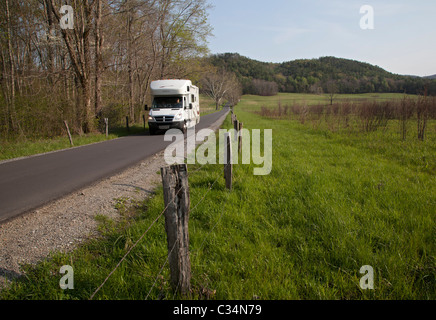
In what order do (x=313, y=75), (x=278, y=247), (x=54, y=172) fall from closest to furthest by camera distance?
(x=278, y=247) < (x=54, y=172) < (x=313, y=75)

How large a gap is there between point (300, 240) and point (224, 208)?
1448 millimetres

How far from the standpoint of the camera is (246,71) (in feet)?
498

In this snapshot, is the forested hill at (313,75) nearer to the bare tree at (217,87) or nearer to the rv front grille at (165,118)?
the bare tree at (217,87)

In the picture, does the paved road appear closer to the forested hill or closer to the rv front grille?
the rv front grille

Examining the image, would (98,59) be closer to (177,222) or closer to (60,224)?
(60,224)

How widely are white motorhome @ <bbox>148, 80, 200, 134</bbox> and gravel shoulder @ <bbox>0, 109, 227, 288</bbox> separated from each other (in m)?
9.56

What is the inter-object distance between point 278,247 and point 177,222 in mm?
1623

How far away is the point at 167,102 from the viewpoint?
1645cm

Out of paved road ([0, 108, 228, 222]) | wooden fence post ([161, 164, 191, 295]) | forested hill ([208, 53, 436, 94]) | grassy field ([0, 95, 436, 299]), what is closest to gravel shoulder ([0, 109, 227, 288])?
grassy field ([0, 95, 436, 299])

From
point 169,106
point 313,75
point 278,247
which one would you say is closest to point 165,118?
point 169,106

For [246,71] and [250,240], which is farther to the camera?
[246,71]

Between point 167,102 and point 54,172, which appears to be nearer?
point 54,172

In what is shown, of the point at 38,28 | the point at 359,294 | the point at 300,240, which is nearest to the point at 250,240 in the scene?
the point at 300,240

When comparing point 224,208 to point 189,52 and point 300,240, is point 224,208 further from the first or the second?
point 189,52
